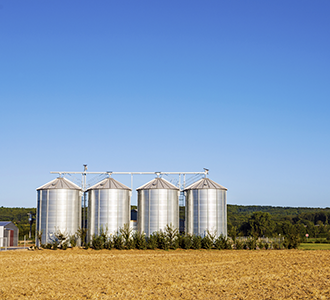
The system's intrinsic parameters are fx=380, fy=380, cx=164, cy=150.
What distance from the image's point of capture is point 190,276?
2511 cm

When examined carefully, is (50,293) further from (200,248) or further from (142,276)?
(200,248)

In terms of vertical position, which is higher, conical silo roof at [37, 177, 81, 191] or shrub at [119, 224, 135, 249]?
conical silo roof at [37, 177, 81, 191]

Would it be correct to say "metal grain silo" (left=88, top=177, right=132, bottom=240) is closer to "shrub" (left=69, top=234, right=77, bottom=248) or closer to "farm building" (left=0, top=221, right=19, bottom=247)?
"shrub" (left=69, top=234, right=77, bottom=248)

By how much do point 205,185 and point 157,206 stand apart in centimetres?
713

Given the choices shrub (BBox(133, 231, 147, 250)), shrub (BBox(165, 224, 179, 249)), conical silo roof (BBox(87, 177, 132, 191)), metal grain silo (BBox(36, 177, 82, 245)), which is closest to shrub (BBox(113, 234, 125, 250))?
shrub (BBox(133, 231, 147, 250))

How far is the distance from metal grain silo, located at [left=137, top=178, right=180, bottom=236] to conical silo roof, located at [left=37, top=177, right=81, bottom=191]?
9090mm

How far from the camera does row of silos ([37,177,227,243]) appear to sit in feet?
162

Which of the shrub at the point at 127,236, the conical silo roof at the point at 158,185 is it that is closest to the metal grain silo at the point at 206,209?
the conical silo roof at the point at 158,185

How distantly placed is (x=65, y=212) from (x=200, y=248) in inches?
712

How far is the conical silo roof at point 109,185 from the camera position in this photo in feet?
166

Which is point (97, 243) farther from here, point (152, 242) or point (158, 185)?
point (158, 185)

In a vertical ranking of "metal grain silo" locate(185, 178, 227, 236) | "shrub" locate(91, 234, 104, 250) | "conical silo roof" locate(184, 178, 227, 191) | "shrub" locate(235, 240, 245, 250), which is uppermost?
Result: "conical silo roof" locate(184, 178, 227, 191)

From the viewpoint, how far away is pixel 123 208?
50.4 meters

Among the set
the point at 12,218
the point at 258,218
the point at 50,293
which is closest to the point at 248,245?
the point at 50,293
